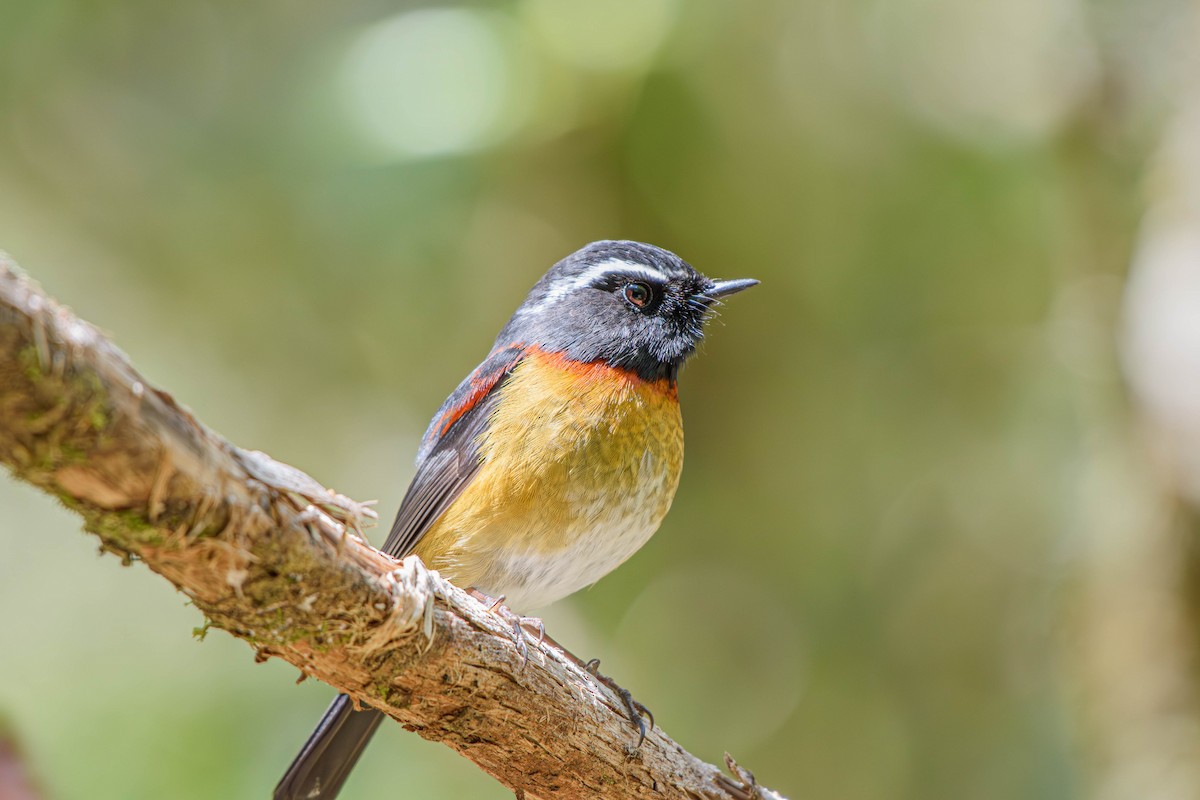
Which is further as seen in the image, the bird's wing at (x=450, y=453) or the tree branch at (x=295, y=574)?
the bird's wing at (x=450, y=453)

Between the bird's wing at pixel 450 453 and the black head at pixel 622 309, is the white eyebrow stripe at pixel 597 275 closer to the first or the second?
the black head at pixel 622 309

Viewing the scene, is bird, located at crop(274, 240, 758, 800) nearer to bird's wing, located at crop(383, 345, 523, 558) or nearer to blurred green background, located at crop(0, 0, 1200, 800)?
bird's wing, located at crop(383, 345, 523, 558)

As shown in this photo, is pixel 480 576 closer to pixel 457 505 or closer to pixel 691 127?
pixel 457 505

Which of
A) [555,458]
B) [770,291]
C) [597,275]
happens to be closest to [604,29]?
[770,291]

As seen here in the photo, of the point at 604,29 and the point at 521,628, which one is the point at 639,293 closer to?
the point at 521,628

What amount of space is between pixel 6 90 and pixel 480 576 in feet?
13.9

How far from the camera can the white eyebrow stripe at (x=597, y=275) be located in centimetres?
394

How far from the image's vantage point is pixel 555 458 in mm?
3305

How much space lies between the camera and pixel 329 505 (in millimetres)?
2012

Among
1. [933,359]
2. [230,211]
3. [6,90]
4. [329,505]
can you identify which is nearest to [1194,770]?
[933,359]

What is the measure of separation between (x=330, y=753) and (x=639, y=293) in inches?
72.4

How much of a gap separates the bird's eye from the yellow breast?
415 mm

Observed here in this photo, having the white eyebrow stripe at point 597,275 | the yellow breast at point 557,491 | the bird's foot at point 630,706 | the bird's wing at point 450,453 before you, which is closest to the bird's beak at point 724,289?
the white eyebrow stripe at point 597,275

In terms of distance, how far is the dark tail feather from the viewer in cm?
335
